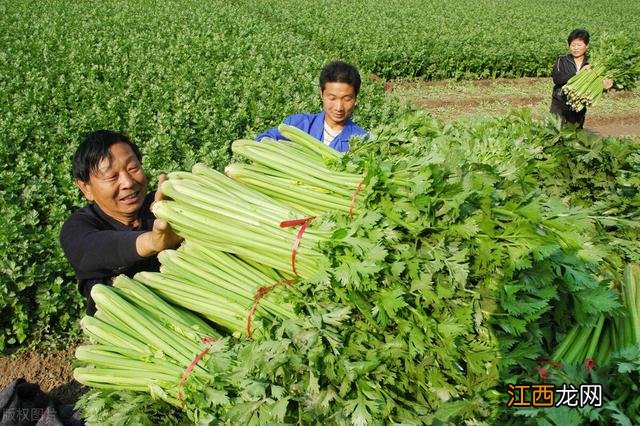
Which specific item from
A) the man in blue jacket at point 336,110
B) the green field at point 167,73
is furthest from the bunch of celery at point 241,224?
the green field at point 167,73

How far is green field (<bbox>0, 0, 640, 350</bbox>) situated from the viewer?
16.7 feet

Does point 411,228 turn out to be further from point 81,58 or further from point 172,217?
point 81,58

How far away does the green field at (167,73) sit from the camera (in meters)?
5.08

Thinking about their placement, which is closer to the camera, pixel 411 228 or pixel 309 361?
pixel 309 361

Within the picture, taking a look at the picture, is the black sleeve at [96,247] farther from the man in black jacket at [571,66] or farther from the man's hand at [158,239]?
the man in black jacket at [571,66]

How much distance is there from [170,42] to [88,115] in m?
8.22

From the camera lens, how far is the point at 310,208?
243 centimetres

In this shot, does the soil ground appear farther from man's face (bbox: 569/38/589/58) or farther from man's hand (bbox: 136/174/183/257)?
Answer: man's hand (bbox: 136/174/183/257)

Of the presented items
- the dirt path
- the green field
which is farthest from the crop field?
the dirt path

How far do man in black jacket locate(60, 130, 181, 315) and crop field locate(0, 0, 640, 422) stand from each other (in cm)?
233

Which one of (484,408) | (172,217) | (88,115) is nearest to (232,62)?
(88,115)

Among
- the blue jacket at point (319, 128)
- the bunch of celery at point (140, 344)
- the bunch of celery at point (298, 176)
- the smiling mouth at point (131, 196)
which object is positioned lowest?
the bunch of celery at point (140, 344)

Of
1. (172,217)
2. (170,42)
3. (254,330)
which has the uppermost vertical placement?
(170,42)

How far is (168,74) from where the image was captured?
1164cm
